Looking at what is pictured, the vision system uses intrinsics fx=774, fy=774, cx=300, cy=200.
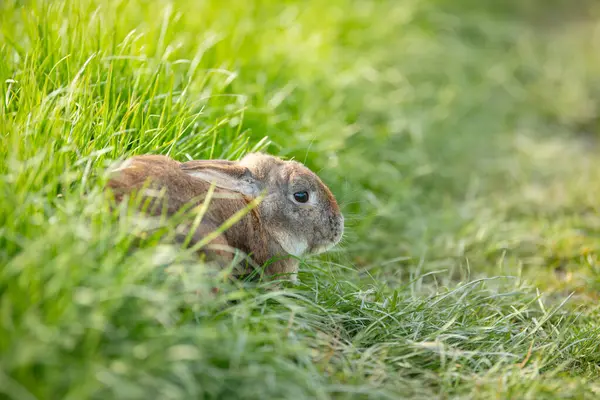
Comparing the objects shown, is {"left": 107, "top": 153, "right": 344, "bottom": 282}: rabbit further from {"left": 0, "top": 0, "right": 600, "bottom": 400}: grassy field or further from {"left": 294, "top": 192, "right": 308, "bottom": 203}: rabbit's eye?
{"left": 0, "top": 0, "right": 600, "bottom": 400}: grassy field

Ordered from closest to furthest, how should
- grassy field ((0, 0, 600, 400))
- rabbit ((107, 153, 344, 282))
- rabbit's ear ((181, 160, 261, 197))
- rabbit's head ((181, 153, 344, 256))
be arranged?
grassy field ((0, 0, 600, 400))
rabbit ((107, 153, 344, 282))
rabbit's ear ((181, 160, 261, 197))
rabbit's head ((181, 153, 344, 256))

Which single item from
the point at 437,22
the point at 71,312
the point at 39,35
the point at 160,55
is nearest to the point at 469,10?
the point at 437,22

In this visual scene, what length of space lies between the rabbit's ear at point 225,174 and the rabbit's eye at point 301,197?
0.22 meters

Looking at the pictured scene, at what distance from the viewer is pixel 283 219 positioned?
153 inches

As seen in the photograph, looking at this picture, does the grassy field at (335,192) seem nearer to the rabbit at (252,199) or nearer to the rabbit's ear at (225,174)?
the rabbit at (252,199)

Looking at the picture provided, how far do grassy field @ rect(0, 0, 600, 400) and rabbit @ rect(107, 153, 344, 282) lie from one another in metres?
0.15

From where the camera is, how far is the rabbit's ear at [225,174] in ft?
11.6

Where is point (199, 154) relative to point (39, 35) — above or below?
below

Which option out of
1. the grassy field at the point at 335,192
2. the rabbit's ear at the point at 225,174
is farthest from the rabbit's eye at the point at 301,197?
the grassy field at the point at 335,192

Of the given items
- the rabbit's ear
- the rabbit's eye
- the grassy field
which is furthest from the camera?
the rabbit's eye

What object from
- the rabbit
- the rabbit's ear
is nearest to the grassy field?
the rabbit

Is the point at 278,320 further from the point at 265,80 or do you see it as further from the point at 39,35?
the point at 265,80

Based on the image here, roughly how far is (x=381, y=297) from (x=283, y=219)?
0.63m

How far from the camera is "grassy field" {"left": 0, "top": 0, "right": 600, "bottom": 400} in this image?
2.63 meters
